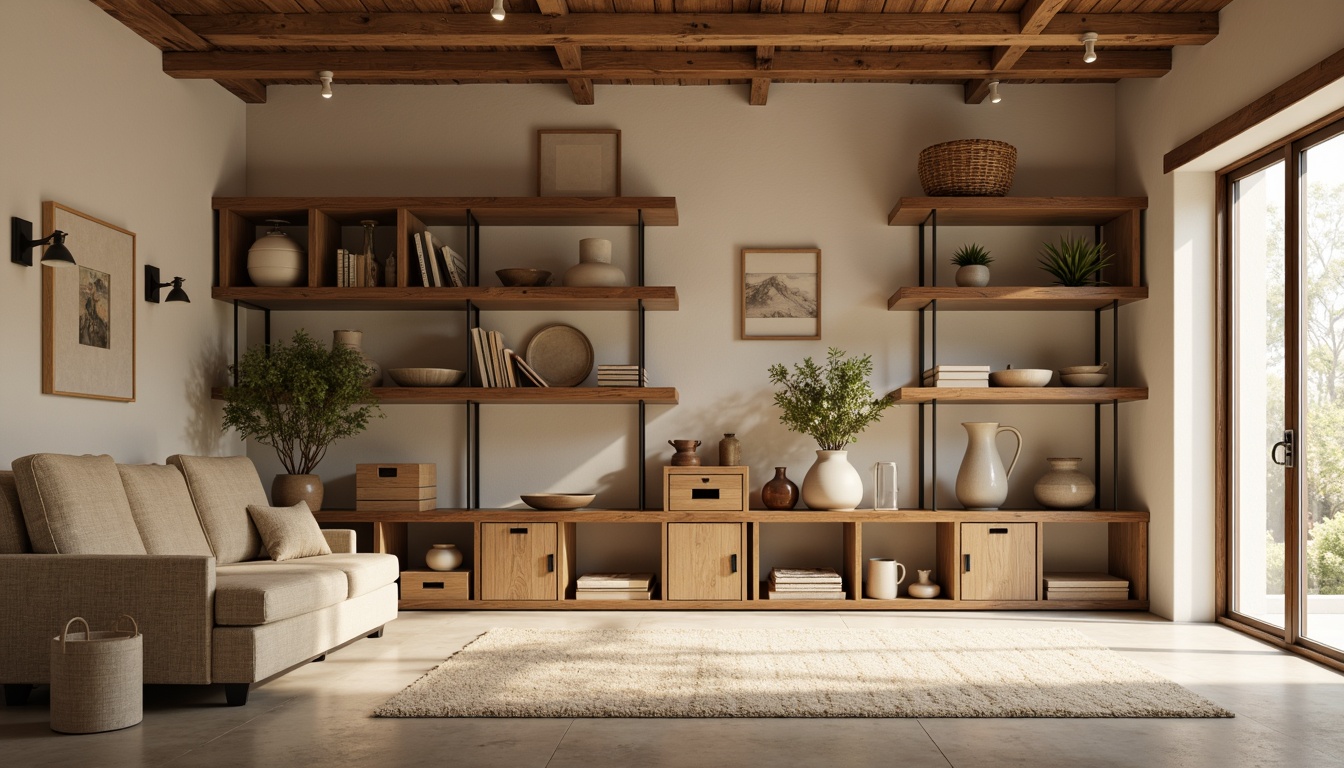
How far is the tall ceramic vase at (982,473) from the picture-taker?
18.5 ft

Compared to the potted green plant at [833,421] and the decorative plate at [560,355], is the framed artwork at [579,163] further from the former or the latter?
the potted green plant at [833,421]

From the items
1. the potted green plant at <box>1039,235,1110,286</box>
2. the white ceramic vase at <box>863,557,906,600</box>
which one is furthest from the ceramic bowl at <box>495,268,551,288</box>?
the potted green plant at <box>1039,235,1110,286</box>

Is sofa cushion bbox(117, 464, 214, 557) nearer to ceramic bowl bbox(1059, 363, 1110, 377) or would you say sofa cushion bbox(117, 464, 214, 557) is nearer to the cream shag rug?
the cream shag rug

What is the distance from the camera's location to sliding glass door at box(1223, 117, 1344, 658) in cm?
427

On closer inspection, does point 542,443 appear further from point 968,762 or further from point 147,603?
point 968,762

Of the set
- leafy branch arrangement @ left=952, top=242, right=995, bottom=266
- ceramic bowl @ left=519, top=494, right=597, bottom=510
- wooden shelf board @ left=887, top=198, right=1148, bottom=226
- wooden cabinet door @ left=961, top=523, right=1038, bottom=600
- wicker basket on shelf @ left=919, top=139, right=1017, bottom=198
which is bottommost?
wooden cabinet door @ left=961, top=523, right=1038, bottom=600

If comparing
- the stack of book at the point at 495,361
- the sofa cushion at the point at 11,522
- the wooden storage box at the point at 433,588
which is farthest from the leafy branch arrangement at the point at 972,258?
the sofa cushion at the point at 11,522

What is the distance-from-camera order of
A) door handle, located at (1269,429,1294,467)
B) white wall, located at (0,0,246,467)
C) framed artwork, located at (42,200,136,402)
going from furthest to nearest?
door handle, located at (1269,429,1294,467)
framed artwork, located at (42,200,136,402)
white wall, located at (0,0,246,467)

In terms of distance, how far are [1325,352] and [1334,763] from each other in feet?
6.72

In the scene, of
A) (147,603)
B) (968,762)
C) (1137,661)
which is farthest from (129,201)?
(1137,661)

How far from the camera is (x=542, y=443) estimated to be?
237 inches

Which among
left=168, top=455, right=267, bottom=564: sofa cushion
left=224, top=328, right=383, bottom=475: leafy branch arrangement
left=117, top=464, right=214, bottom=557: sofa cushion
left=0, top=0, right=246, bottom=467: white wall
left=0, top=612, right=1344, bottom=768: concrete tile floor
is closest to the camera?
left=0, top=612, right=1344, bottom=768: concrete tile floor

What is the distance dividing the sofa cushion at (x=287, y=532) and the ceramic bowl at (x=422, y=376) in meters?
1.07

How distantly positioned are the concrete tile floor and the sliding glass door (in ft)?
2.00
